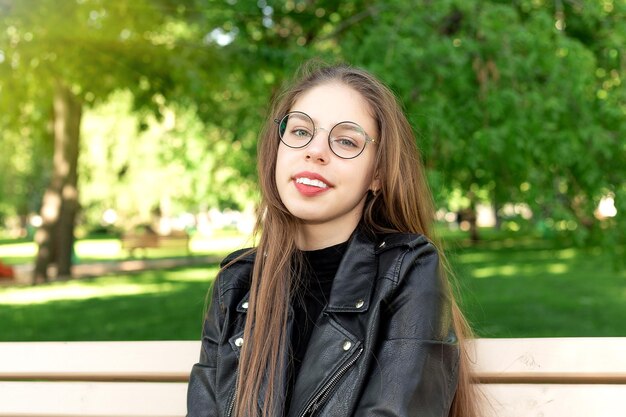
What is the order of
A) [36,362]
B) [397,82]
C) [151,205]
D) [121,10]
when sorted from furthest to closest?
[151,205]
[121,10]
[397,82]
[36,362]

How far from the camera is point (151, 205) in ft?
90.3

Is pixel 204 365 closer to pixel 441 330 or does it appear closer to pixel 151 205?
pixel 441 330

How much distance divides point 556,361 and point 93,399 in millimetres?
1442

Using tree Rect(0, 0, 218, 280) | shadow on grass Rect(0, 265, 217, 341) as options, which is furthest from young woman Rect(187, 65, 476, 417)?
tree Rect(0, 0, 218, 280)

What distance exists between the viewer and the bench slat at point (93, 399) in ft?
8.36

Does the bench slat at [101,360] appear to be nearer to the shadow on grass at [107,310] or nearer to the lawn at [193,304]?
the lawn at [193,304]

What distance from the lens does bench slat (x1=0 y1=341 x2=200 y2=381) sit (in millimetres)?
2574

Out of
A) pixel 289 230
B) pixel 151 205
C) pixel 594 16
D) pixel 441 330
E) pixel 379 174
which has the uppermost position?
pixel 594 16

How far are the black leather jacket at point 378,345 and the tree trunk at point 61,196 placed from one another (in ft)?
46.6

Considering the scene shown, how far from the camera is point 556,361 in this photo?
93.0 inches

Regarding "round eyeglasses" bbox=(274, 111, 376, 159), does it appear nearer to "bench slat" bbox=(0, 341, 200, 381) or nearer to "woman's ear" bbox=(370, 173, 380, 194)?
"woman's ear" bbox=(370, 173, 380, 194)

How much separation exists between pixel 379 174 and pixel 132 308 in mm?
9930

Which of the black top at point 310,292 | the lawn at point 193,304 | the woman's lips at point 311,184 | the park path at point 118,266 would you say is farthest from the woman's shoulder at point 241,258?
the park path at point 118,266

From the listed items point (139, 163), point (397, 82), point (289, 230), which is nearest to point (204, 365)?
point (289, 230)
